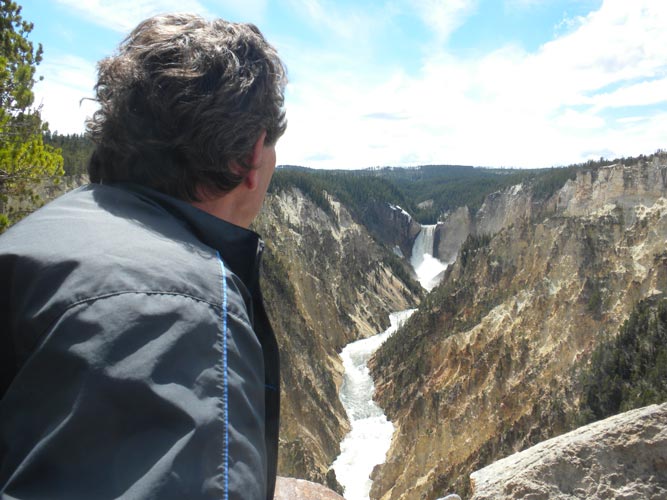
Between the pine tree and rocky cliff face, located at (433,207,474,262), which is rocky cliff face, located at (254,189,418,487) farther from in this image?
rocky cliff face, located at (433,207,474,262)

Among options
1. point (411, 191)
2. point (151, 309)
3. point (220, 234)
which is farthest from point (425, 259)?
point (151, 309)

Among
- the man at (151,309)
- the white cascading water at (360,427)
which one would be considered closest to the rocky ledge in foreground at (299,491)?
the man at (151,309)

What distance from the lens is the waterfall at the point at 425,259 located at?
7725 cm

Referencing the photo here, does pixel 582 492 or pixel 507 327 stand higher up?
pixel 582 492

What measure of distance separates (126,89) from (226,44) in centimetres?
31

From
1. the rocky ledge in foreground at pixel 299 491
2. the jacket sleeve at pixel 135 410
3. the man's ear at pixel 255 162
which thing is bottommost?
the rocky ledge in foreground at pixel 299 491

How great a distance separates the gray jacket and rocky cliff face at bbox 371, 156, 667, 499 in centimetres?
1332

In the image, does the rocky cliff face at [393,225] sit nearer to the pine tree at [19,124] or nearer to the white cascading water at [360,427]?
the white cascading water at [360,427]

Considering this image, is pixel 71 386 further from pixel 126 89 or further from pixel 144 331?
pixel 126 89

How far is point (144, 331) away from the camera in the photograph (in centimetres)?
92

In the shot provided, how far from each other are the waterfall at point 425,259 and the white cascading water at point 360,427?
34460 mm

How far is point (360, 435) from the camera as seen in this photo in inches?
1006

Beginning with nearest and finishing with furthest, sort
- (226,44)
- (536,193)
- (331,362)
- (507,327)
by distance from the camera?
(226,44) < (507,327) < (331,362) < (536,193)

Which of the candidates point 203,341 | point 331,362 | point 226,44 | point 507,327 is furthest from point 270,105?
point 331,362
